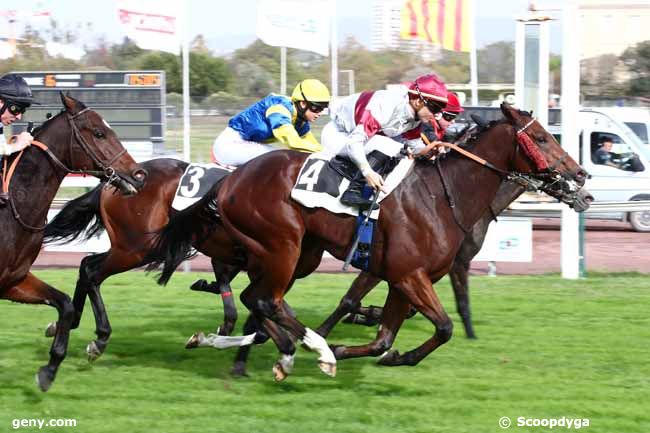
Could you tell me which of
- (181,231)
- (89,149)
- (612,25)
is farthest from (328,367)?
(612,25)

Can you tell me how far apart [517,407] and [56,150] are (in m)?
2.97

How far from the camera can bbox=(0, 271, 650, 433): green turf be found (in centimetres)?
515

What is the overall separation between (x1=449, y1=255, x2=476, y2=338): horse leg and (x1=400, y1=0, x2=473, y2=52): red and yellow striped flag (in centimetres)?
1291

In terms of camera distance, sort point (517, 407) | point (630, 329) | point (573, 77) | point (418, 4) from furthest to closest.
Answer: point (418, 4)
point (573, 77)
point (630, 329)
point (517, 407)

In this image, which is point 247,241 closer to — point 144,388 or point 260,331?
point 260,331

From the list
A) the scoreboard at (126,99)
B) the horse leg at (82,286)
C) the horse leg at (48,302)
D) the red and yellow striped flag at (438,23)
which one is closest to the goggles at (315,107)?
the horse leg at (82,286)

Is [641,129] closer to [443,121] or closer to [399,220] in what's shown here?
[443,121]

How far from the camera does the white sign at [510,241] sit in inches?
416

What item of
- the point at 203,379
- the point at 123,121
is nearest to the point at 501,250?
the point at 203,379

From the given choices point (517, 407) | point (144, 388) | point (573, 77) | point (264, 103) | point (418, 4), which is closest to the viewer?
point (517, 407)

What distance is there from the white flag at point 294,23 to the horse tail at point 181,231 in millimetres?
10152

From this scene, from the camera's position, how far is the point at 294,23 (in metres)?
16.4

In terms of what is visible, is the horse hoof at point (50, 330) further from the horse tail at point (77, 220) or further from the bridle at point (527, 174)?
the bridle at point (527, 174)

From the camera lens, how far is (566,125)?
1017 centimetres
